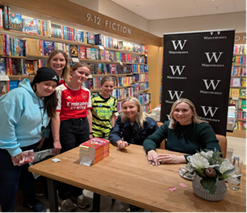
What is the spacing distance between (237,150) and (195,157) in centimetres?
391

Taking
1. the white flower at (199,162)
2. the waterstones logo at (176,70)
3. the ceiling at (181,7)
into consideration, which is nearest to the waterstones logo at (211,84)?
the waterstones logo at (176,70)

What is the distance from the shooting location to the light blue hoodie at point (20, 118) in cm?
157

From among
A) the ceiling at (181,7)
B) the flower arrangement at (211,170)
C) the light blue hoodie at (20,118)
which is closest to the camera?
the flower arrangement at (211,170)

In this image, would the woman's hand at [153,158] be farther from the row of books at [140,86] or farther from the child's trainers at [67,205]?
the row of books at [140,86]

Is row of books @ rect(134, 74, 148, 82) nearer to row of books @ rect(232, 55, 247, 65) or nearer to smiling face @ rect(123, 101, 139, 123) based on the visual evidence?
row of books @ rect(232, 55, 247, 65)

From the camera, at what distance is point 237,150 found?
4.46m

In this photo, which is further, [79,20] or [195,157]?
[79,20]

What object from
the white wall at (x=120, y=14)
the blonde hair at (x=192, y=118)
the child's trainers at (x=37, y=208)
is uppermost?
the white wall at (x=120, y=14)

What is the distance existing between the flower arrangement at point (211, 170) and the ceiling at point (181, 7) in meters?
5.20

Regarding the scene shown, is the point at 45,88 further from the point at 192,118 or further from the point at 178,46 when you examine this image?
the point at 178,46

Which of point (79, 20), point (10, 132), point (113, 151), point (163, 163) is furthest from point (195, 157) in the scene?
point (79, 20)

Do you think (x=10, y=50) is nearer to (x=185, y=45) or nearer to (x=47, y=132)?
(x=47, y=132)

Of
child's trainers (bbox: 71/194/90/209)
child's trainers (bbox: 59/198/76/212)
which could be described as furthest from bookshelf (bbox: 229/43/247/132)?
child's trainers (bbox: 59/198/76/212)

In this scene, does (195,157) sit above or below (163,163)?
above
